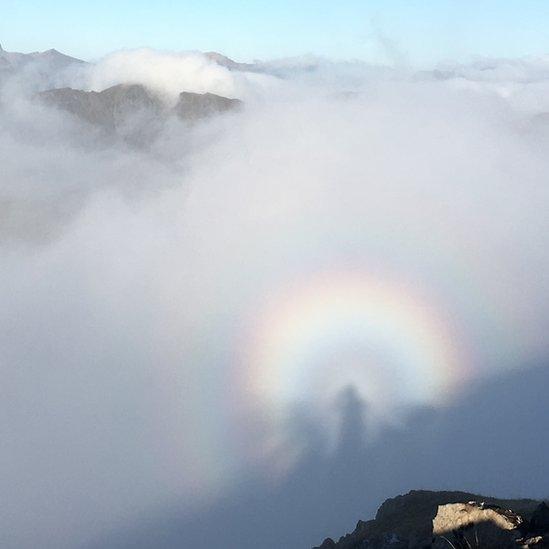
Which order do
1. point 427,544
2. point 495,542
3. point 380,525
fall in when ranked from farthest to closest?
point 380,525 < point 427,544 < point 495,542

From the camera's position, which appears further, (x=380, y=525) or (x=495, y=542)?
(x=380, y=525)

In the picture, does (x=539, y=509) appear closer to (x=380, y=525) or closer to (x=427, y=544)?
(x=427, y=544)

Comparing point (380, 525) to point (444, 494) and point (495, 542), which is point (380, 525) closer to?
point (444, 494)

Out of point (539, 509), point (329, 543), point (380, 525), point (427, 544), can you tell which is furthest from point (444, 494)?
point (539, 509)

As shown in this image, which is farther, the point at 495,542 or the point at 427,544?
the point at 427,544

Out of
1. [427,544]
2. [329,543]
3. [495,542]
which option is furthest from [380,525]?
[495,542]

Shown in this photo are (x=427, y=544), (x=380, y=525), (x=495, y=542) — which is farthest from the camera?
(x=380, y=525)

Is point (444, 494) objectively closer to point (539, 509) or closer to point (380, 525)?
point (380, 525)

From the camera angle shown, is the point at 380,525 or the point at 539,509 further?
the point at 380,525
